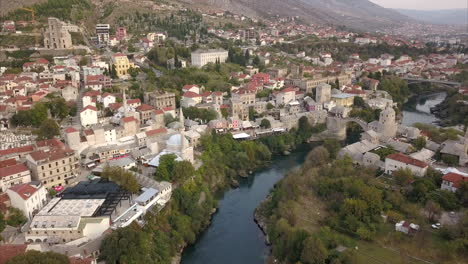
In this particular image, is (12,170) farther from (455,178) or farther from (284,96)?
(284,96)

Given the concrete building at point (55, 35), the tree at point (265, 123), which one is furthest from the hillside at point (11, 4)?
the tree at point (265, 123)

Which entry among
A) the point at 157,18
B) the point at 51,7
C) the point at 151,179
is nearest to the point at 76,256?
the point at 151,179

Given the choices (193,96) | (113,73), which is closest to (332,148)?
(193,96)

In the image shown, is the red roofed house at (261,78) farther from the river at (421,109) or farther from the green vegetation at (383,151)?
the green vegetation at (383,151)

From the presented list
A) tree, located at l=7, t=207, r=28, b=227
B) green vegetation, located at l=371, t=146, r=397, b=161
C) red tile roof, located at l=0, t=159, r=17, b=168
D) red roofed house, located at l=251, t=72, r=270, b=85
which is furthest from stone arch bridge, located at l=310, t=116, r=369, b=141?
tree, located at l=7, t=207, r=28, b=227

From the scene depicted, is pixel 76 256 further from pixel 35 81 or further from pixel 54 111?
pixel 35 81

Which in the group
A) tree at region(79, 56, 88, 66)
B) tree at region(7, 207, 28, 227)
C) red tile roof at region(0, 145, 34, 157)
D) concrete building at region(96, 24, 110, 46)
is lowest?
tree at region(7, 207, 28, 227)

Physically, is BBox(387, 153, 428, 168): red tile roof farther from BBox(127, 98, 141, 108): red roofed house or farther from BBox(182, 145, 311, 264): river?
BBox(127, 98, 141, 108): red roofed house
